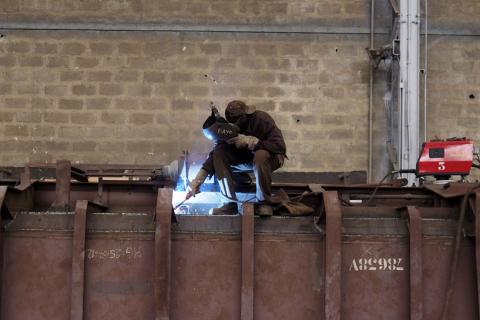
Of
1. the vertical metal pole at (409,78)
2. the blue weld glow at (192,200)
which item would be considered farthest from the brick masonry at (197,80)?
the blue weld glow at (192,200)

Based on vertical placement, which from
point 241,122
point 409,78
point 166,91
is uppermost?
point 409,78

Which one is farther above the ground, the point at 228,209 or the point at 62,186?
the point at 62,186

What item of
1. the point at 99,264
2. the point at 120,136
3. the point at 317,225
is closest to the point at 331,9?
the point at 120,136

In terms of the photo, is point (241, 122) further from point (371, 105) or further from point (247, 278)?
point (371, 105)

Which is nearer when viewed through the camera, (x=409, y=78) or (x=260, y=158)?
(x=260, y=158)

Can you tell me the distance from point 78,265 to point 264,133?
197 centimetres

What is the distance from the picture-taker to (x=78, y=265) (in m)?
3.67

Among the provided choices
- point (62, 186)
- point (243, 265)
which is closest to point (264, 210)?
point (243, 265)

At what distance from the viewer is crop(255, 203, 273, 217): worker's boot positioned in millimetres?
3902

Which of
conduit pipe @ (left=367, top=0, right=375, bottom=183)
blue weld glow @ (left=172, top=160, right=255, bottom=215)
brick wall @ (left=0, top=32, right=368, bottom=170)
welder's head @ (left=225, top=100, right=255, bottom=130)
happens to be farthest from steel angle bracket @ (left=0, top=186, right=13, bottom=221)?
conduit pipe @ (left=367, top=0, right=375, bottom=183)

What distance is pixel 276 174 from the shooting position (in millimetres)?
9203

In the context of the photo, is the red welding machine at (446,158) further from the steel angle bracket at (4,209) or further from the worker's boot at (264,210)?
the steel angle bracket at (4,209)

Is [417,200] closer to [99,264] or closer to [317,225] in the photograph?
[317,225]

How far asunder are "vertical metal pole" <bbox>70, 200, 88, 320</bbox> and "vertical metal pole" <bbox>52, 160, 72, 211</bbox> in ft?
2.30
